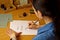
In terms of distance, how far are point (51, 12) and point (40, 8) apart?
0.08 meters

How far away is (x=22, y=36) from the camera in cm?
166

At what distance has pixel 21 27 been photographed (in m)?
1.74

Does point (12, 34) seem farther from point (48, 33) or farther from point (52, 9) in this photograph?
point (52, 9)

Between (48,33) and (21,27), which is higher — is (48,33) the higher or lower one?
the higher one

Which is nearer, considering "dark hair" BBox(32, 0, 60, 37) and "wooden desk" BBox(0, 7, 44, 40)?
"dark hair" BBox(32, 0, 60, 37)

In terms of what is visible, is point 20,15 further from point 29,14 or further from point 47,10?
point 47,10

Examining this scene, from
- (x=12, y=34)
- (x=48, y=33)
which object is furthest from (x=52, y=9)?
(x=12, y=34)

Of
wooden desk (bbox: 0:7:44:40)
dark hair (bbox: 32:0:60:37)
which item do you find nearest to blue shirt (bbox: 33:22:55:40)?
dark hair (bbox: 32:0:60:37)

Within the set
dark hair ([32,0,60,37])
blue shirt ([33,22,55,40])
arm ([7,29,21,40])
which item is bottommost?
arm ([7,29,21,40])

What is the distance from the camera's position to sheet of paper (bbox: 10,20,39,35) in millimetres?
1690

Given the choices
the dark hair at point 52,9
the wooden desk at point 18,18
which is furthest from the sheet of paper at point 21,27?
the dark hair at point 52,9

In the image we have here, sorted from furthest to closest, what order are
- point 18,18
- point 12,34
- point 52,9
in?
point 18,18, point 12,34, point 52,9

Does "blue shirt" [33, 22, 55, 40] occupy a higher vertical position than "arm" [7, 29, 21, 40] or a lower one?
higher

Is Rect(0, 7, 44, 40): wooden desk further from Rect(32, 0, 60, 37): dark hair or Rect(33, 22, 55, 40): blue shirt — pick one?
Rect(32, 0, 60, 37): dark hair
